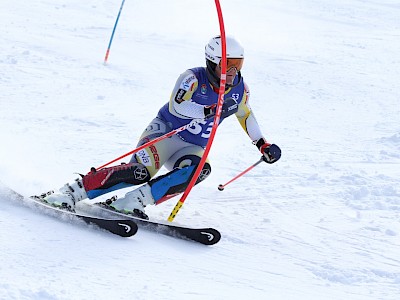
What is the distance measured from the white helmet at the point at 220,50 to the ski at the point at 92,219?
1.39 metres

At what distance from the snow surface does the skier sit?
0.34 meters

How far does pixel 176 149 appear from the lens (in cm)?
546

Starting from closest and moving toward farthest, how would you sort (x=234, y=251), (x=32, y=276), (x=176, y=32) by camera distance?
(x=32, y=276), (x=234, y=251), (x=176, y=32)

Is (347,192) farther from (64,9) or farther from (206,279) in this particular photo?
(64,9)

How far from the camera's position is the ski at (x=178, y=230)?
4.89 m

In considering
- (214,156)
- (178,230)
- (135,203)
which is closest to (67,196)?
(135,203)

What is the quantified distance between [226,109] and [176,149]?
0.63m

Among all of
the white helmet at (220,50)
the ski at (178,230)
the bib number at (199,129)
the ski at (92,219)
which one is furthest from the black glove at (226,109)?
the ski at (92,219)

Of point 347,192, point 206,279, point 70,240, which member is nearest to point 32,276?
point 70,240

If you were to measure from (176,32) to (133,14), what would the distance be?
2201 millimetres

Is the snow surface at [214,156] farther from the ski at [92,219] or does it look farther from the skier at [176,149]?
the skier at [176,149]

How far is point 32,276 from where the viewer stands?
12.2ft

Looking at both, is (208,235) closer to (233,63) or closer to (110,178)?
(110,178)

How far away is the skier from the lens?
16.7ft
